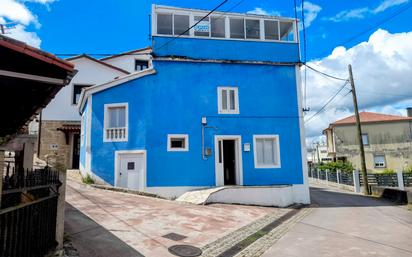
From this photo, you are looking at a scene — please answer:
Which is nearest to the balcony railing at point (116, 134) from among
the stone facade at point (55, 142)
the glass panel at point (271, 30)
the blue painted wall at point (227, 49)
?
the blue painted wall at point (227, 49)

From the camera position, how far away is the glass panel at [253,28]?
54.6 ft

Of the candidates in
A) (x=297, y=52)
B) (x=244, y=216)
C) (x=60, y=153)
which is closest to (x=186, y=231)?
(x=244, y=216)

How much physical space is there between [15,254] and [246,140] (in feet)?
41.3

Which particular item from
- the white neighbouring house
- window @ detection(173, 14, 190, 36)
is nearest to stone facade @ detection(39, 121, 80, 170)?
the white neighbouring house

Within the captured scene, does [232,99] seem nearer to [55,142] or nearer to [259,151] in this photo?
[259,151]

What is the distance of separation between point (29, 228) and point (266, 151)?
1294 cm

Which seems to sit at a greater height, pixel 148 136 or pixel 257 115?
pixel 257 115

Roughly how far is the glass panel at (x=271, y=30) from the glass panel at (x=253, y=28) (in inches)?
23.6

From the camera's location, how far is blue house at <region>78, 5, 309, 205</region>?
14586 mm

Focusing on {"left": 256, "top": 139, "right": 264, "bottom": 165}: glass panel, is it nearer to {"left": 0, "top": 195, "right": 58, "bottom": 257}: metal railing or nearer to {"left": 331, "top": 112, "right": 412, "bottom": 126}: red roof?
{"left": 0, "top": 195, "right": 58, "bottom": 257}: metal railing

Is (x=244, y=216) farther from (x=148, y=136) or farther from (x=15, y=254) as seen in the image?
(x=15, y=254)

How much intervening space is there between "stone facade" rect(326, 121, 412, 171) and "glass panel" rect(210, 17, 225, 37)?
29547 mm

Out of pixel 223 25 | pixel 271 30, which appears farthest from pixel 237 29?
pixel 271 30

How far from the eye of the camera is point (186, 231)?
8.22 metres
